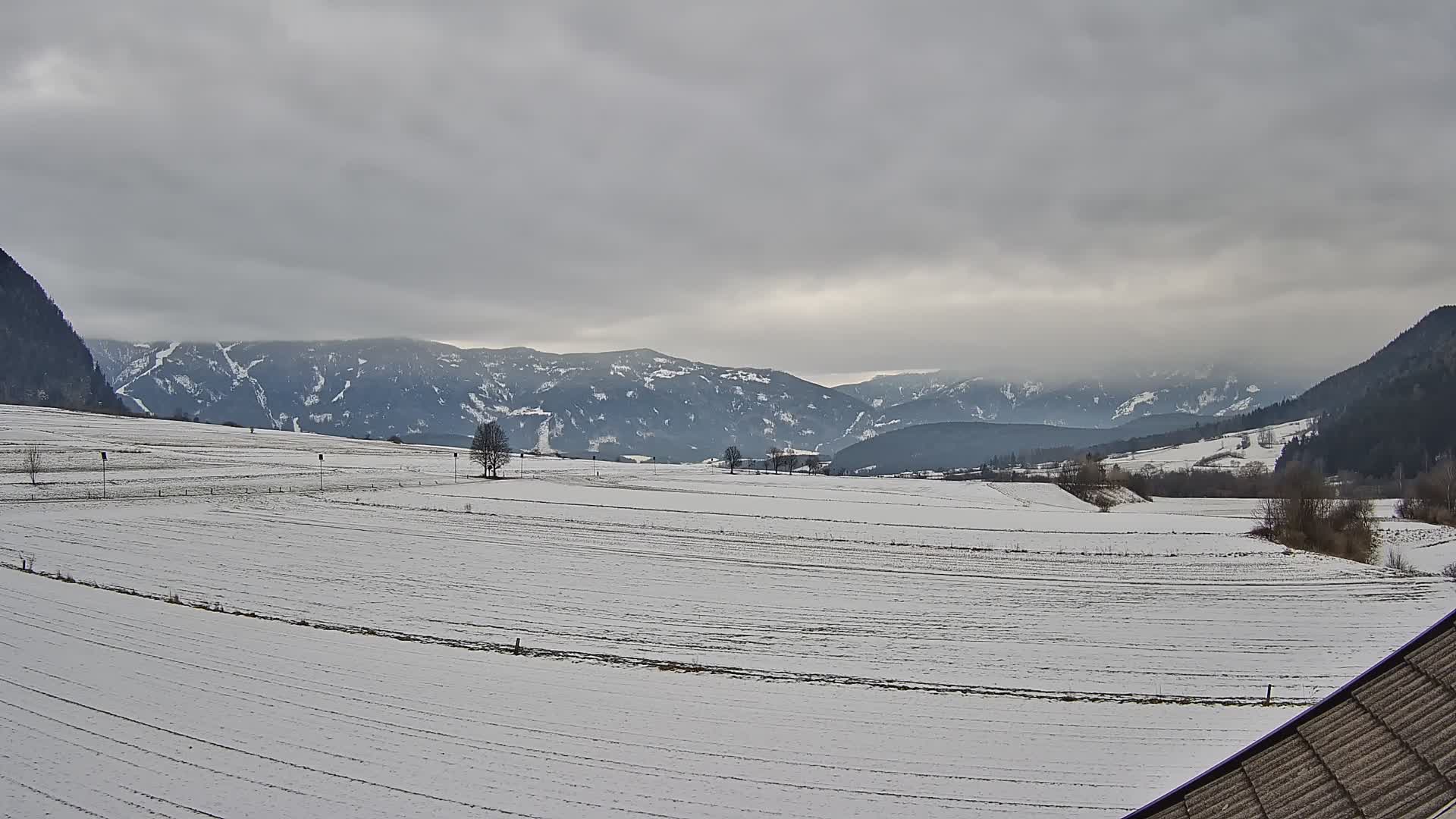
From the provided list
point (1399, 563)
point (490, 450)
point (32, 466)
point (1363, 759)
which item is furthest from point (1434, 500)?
point (32, 466)

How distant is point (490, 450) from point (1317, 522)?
3957 inches

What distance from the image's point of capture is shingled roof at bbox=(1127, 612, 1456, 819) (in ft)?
18.2

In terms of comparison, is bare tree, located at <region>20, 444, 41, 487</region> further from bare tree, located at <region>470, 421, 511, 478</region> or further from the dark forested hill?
the dark forested hill

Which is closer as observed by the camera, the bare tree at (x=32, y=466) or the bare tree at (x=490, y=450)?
the bare tree at (x=32, y=466)

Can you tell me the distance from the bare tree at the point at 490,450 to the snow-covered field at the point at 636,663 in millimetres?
49799

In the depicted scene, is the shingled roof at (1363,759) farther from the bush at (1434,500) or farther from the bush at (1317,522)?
the bush at (1434,500)

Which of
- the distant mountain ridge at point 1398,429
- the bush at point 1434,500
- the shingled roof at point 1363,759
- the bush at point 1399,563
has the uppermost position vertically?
the distant mountain ridge at point 1398,429

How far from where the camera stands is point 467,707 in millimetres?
20484

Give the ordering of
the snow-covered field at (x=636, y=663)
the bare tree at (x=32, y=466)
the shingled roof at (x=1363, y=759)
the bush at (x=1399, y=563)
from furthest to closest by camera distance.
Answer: the bare tree at (x=32, y=466) → the bush at (x=1399, y=563) → the snow-covered field at (x=636, y=663) → the shingled roof at (x=1363, y=759)

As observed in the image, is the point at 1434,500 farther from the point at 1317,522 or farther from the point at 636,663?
the point at 636,663

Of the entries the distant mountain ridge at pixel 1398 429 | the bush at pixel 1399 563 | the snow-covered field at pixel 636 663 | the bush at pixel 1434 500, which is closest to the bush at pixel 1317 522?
the bush at pixel 1399 563

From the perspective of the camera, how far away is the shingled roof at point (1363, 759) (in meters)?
5.55

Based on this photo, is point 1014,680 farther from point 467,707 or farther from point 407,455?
point 407,455

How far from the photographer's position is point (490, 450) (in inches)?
4473
